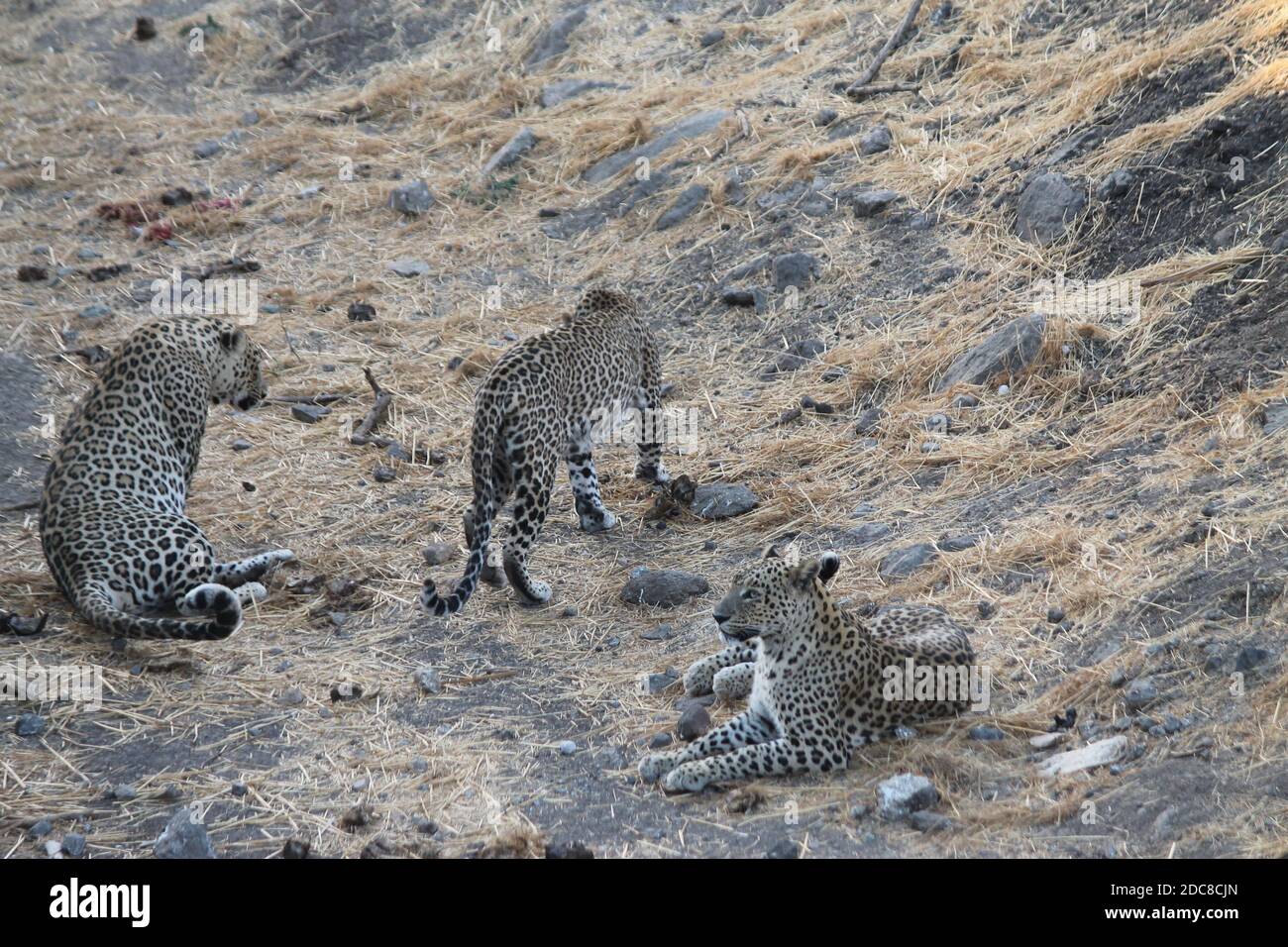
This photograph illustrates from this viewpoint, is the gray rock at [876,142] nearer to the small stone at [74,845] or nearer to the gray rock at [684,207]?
the gray rock at [684,207]

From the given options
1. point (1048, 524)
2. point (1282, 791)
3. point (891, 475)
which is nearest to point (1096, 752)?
point (1282, 791)

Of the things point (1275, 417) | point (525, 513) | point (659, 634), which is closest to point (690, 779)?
point (659, 634)

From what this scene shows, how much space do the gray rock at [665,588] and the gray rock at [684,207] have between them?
5400 millimetres

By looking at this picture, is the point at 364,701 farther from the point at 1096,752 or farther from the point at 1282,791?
the point at 1282,791

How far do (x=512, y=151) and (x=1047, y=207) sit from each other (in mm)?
6152

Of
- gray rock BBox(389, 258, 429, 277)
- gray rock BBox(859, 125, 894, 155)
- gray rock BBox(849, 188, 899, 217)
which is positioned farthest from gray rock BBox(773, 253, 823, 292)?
gray rock BBox(389, 258, 429, 277)

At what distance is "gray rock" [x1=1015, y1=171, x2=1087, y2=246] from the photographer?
10344 mm

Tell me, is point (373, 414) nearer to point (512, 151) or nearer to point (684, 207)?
point (684, 207)

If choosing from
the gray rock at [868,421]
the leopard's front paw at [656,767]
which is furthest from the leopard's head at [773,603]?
the gray rock at [868,421]

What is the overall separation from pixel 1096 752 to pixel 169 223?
446 inches

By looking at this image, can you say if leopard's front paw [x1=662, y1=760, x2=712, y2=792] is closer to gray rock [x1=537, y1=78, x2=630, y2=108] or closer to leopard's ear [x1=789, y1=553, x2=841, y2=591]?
leopard's ear [x1=789, y1=553, x2=841, y2=591]

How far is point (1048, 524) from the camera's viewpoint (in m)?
7.74

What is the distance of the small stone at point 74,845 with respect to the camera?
5.75 m

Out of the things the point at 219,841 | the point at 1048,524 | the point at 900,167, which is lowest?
the point at 219,841
